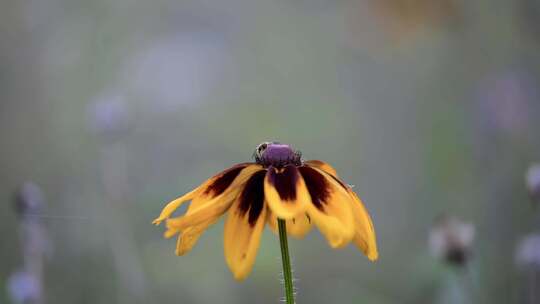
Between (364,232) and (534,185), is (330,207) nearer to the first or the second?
(364,232)

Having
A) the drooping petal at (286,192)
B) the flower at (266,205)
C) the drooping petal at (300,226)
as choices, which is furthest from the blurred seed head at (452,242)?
the drooping petal at (286,192)

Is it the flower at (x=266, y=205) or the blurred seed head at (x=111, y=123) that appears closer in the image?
the flower at (x=266, y=205)

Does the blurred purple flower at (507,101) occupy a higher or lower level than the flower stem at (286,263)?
higher

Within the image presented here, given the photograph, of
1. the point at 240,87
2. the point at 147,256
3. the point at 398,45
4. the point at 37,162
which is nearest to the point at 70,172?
the point at 37,162

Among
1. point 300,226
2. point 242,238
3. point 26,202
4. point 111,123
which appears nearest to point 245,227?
point 242,238

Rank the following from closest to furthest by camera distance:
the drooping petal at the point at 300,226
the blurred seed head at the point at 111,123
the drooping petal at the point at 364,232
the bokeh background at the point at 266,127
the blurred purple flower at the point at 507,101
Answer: the drooping petal at the point at 364,232 → the drooping petal at the point at 300,226 → the blurred seed head at the point at 111,123 → the bokeh background at the point at 266,127 → the blurred purple flower at the point at 507,101

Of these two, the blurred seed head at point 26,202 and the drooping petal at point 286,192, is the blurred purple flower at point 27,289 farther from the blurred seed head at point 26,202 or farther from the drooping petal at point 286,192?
the drooping petal at point 286,192

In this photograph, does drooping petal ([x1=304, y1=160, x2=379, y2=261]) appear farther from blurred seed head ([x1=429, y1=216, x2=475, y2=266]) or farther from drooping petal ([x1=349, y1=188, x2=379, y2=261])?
blurred seed head ([x1=429, y1=216, x2=475, y2=266])
